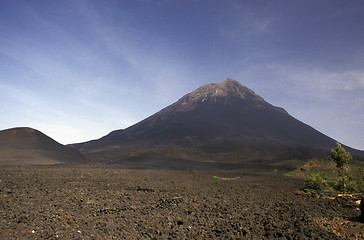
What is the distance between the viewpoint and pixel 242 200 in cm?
1020

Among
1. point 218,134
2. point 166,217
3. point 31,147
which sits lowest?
point 166,217

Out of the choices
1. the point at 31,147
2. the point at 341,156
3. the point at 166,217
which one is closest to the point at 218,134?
the point at 31,147

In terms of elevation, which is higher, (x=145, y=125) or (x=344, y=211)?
(x=145, y=125)

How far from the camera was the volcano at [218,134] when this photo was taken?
56819mm

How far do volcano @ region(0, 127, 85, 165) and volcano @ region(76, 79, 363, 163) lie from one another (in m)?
7.84

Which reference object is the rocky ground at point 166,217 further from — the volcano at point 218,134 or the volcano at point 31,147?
the volcano at point 218,134

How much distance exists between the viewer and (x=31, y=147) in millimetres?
39094

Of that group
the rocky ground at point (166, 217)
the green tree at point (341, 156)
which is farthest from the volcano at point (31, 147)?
the green tree at point (341, 156)

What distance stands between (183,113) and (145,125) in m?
15.8

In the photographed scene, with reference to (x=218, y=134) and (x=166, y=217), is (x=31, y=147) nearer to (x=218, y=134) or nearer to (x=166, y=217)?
(x=166, y=217)

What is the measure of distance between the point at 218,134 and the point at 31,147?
52.4 metres

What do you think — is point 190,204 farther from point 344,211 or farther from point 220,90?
point 220,90

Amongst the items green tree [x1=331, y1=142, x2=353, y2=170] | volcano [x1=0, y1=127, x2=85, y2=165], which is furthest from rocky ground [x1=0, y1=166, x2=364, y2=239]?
volcano [x1=0, y1=127, x2=85, y2=165]

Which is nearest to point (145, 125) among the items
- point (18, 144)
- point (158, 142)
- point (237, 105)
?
point (158, 142)
